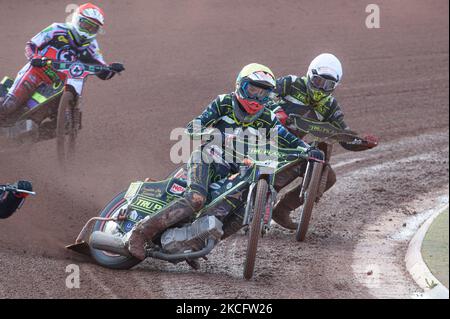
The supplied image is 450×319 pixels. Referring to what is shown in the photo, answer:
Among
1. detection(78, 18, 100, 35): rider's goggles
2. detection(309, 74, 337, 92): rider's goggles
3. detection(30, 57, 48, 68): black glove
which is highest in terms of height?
detection(78, 18, 100, 35): rider's goggles

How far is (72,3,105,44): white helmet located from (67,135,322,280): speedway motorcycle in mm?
3793

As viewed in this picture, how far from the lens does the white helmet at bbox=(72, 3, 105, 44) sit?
41.6 ft

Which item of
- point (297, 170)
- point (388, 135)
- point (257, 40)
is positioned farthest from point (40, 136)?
point (257, 40)

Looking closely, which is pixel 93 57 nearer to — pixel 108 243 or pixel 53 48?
pixel 53 48

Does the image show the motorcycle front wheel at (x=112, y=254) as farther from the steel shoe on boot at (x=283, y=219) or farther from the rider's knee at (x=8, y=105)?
the rider's knee at (x=8, y=105)

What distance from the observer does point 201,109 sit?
647 inches

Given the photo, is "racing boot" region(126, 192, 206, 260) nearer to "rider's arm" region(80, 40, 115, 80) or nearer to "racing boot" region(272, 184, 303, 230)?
"racing boot" region(272, 184, 303, 230)

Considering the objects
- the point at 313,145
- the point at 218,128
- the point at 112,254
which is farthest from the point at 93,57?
the point at 112,254

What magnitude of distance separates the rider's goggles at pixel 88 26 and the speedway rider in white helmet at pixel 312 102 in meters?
2.80

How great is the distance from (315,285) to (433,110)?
9602 mm

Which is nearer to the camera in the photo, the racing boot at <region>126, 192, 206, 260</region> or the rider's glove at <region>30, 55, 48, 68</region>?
the racing boot at <region>126, 192, 206, 260</region>

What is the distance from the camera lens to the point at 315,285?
30.4ft

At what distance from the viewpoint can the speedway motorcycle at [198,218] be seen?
8875mm

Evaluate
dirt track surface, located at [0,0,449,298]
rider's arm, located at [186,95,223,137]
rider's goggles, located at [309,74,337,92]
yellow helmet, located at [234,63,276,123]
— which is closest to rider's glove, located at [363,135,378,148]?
rider's goggles, located at [309,74,337,92]
